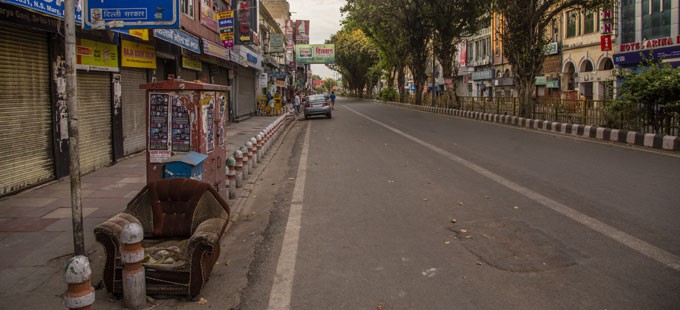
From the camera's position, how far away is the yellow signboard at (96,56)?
36.6ft

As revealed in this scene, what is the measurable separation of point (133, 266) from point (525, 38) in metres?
23.5

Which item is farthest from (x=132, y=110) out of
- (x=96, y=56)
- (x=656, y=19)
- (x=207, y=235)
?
(x=656, y=19)

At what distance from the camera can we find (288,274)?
16.6ft

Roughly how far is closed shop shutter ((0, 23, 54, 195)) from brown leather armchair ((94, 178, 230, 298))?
4724mm

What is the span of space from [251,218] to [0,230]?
304cm

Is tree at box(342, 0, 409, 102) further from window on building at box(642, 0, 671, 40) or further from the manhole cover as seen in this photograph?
the manhole cover

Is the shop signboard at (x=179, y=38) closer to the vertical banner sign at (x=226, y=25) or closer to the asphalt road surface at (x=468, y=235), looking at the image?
the vertical banner sign at (x=226, y=25)

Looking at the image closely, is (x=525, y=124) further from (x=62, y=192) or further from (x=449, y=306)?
(x=449, y=306)

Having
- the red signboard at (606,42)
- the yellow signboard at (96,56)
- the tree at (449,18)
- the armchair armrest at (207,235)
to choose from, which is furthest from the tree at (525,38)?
the armchair armrest at (207,235)

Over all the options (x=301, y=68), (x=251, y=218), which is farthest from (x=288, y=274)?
(x=301, y=68)

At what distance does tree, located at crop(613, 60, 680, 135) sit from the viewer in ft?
49.1

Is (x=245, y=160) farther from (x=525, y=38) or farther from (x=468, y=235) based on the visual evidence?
(x=525, y=38)

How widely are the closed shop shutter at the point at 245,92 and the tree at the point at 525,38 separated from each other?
14853mm

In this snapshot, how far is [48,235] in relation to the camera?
6.50 meters
